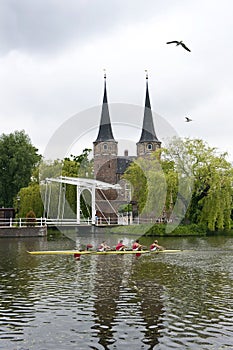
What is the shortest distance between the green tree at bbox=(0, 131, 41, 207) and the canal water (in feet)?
121

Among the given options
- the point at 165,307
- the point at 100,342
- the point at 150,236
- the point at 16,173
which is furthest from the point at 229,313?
the point at 16,173

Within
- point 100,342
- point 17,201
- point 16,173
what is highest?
point 16,173

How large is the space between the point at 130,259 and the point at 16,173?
36626 millimetres

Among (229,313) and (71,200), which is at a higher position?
(71,200)

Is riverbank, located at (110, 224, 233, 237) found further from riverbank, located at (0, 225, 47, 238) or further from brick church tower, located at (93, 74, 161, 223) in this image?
brick church tower, located at (93, 74, 161, 223)

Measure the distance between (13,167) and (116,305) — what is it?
45071mm

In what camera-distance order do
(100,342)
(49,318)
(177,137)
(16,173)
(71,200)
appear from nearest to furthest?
(100,342)
(49,318)
(177,137)
(71,200)
(16,173)

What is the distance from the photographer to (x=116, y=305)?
1106cm

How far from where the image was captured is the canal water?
8.46 m

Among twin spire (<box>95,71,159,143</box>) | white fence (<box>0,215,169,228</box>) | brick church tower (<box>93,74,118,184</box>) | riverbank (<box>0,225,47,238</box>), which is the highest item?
twin spire (<box>95,71,159,143</box>)

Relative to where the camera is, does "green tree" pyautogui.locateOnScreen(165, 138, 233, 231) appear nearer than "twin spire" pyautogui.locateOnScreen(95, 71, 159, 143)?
Yes

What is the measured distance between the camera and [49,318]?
9961mm

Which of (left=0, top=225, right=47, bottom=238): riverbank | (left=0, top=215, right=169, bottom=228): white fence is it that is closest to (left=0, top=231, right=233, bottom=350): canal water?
(left=0, top=225, right=47, bottom=238): riverbank

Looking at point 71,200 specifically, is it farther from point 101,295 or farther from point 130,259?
point 101,295
